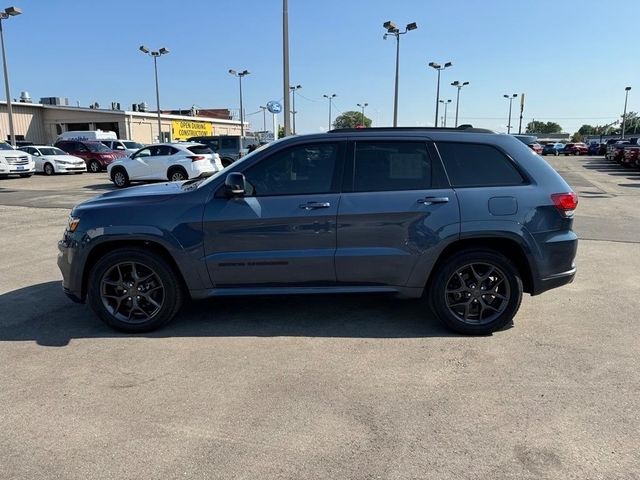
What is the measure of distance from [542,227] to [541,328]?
96 cm

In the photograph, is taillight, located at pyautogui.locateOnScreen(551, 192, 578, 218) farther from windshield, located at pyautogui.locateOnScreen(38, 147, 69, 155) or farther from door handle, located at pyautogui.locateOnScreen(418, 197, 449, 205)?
windshield, located at pyautogui.locateOnScreen(38, 147, 69, 155)

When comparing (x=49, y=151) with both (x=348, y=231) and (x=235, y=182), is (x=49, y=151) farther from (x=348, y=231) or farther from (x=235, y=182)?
(x=348, y=231)

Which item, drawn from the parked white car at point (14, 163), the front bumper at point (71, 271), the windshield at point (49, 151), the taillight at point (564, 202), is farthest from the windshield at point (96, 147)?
the taillight at point (564, 202)

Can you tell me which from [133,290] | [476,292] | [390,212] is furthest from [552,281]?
[133,290]

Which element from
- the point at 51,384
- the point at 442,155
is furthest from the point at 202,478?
the point at 442,155

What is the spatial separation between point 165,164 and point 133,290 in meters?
15.3

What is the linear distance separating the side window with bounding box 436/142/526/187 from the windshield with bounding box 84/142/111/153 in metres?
28.8

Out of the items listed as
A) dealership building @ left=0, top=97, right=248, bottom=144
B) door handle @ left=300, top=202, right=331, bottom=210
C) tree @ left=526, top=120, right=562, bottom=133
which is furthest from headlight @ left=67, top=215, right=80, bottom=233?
tree @ left=526, top=120, right=562, bottom=133

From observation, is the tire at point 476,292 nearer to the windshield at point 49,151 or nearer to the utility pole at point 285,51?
the utility pole at point 285,51

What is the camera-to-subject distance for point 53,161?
26.4 m

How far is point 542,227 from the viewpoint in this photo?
14.7 ft

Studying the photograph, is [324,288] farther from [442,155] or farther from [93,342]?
[93,342]

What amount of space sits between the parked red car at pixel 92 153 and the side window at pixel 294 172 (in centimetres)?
2734

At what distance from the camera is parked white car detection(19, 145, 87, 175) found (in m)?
26.5
